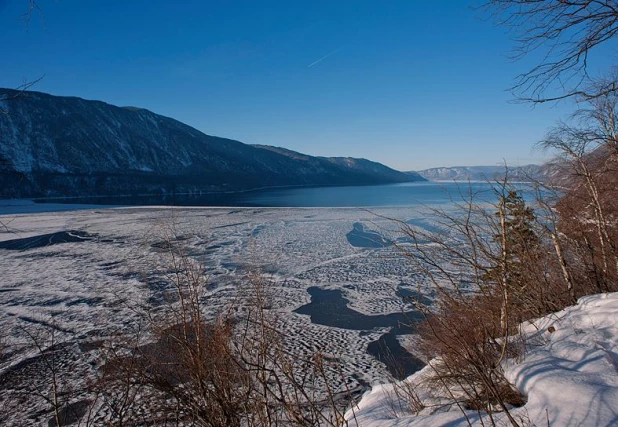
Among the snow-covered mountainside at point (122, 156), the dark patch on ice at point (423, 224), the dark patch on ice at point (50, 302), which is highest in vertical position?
the snow-covered mountainside at point (122, 156)

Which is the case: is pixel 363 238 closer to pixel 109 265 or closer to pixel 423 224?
pixel 423 224

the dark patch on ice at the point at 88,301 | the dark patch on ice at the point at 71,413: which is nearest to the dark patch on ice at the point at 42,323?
the dark patch on ice at the point at 88,301

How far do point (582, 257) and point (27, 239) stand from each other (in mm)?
24903

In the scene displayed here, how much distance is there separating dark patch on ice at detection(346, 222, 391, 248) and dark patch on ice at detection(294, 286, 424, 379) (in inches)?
254

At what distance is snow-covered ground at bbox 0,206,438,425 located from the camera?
25.4 feet

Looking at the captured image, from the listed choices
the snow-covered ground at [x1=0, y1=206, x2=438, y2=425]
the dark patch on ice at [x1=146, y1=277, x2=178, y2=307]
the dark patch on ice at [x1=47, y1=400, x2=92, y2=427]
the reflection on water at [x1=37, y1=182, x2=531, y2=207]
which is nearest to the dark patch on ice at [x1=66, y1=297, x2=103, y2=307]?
the snow-covered ground at [x1=0, y1=206, x2=438, y2=425]

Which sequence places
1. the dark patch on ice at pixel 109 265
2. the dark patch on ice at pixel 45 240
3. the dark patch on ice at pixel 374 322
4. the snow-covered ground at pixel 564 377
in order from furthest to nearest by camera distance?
1. the dark patch on ice at pixel 45 240
2. the dark patch on ice at pixel 109 265
3. the dark patch on ice at pixel 374 322
4. the snow-covered ground at pixel 564 377

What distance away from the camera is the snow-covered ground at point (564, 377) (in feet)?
6.82

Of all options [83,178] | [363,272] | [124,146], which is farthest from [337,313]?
[124,146]

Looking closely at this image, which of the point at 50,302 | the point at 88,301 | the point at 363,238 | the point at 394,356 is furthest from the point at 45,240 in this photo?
the point at 394,356

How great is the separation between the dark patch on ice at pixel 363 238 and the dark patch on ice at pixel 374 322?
6449 millimetres

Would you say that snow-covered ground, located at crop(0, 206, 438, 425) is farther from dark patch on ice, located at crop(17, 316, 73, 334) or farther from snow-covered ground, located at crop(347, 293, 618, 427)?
snow-covered ground, located at crop(347, 293, 618, 427)

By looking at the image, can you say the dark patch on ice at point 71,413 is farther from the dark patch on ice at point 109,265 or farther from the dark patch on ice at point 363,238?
the dark patch on ice at point 363,238

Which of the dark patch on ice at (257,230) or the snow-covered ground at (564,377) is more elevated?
the snow-covered ground at (564,377)
